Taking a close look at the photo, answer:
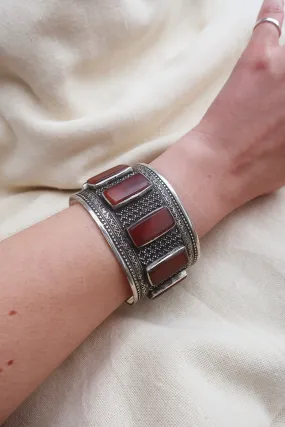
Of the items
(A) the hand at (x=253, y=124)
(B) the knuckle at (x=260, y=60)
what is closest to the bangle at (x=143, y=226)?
(A) the hand at (x=253, y=124)

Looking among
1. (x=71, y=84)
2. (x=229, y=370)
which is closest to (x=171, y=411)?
(x=229, y=370)

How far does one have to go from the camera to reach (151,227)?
0.51m

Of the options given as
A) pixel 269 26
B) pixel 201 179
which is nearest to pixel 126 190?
pixel 201 179

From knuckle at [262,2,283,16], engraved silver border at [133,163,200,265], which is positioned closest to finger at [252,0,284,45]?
knuckle at [262,2,283,16]

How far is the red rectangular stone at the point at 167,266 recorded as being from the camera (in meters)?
0.51

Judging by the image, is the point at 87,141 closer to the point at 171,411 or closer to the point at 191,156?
the point at 191,156

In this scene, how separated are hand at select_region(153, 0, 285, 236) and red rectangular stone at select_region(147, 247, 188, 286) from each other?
6 cm

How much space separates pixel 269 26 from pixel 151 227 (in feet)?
1.24

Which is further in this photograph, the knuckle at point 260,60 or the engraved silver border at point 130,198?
the knuckle at point 260,60

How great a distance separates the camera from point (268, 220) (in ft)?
1.99

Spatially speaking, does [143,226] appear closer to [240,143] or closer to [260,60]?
[240,143]

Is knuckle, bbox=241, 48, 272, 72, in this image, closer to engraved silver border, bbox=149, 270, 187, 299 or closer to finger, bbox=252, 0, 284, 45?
finger, bbox=252, 0, 284, 45

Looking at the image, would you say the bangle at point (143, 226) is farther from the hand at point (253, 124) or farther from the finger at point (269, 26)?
the finger at point (269, 26)

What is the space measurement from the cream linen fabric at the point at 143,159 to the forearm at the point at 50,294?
0.05 metres
